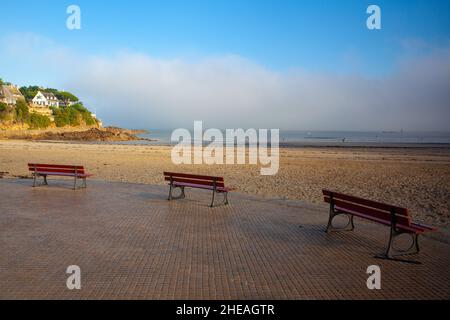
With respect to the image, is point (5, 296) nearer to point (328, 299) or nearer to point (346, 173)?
point (328, 299)

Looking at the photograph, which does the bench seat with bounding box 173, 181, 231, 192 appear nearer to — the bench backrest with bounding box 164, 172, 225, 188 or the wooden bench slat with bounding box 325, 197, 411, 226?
the bench backrest with bounding box 164, 172, 225, 188

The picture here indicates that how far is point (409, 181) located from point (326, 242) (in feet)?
33.8

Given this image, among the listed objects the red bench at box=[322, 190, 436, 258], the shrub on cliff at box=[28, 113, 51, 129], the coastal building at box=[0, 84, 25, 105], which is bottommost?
the red bench at box=[322, 190, 436, 258]

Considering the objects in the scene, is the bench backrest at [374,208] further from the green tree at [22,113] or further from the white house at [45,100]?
the white house at [45,100]

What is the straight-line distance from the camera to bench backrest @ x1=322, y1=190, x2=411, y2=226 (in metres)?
5.62

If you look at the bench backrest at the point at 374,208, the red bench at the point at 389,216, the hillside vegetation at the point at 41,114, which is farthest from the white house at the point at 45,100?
the red bench at the point at 389,216

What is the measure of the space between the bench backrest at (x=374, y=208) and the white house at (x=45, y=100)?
11909 cm

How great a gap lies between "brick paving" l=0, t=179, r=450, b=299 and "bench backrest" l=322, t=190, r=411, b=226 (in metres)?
0.57

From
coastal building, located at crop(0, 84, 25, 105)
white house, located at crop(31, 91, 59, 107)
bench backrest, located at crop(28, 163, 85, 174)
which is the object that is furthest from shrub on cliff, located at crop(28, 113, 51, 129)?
bench backrest, located at crop(28, 163, 85, 174)

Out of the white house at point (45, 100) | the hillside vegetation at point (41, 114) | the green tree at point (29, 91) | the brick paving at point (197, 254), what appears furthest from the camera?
the green tree at point (29, 91)

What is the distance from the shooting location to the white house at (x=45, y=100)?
11372 centimetres

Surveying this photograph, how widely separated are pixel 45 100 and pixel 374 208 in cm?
12783
